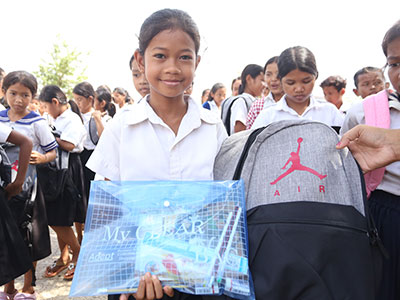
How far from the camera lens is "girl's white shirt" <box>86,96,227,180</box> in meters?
1.17

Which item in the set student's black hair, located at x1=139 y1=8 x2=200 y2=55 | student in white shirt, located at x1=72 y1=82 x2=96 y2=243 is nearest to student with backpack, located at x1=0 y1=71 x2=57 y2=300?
student in white shirt, located at x1=72 y1=82 x2=96 y2=243

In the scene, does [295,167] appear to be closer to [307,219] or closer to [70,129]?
[307,219]

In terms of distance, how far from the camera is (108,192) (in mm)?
978

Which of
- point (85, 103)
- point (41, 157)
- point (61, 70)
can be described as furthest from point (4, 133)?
point (61, 70)

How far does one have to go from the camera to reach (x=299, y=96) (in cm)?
207

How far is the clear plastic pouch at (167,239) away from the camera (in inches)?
34.2

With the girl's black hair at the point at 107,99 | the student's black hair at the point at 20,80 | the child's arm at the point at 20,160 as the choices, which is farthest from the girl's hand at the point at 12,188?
the girl's black hair at the point at 107,99

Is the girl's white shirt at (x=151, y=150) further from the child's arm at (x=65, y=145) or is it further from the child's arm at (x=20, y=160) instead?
the child's arm at (x=65, y=145)

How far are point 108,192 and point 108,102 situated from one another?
395 centimetres

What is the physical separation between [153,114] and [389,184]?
100 centimetres

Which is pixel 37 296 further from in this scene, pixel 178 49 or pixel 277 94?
pixel 277 94

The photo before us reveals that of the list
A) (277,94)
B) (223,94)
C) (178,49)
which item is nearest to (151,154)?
(178,49)

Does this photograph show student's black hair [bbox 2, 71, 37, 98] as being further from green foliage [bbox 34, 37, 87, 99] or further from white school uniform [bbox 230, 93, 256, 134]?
green foliage [bbox 34, 37, 87, 99]

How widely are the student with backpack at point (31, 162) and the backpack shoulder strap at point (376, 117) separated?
2.20 meters
